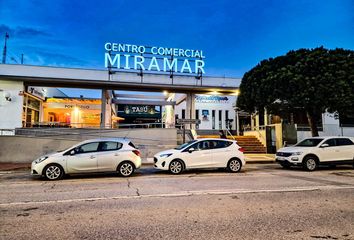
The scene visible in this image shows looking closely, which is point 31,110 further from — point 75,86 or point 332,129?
point 332,129

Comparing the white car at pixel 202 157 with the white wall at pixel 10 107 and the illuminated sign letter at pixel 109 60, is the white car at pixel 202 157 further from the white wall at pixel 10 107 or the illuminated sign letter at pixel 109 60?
the white wall at pixel 10 107

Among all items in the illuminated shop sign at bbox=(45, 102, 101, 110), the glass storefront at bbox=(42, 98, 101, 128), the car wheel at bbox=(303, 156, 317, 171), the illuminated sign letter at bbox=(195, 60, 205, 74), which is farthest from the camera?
the illuminated shop sign at bbox=(45, 102, 101, 110)

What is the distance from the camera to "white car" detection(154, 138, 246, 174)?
11.0 meters

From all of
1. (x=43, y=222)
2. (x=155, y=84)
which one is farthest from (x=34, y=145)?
Result: (x=43, y=222)

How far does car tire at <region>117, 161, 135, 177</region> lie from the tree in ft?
31.1

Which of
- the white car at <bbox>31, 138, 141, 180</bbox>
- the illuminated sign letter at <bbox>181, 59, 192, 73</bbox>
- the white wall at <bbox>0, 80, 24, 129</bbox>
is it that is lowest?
the white car at <bbox>31, 138, 141, 180</bbox>

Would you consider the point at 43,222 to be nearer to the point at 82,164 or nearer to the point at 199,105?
the point at 82,164

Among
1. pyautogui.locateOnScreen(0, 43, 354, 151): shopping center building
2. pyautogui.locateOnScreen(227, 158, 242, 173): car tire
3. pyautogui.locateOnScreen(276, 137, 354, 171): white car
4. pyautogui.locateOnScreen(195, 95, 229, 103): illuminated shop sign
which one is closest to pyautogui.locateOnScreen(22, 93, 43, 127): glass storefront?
pyautogui.locateOnScreen(0, 43, 354, 151): shopping center building

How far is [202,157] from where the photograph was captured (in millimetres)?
11258

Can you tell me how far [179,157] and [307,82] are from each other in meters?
8.59

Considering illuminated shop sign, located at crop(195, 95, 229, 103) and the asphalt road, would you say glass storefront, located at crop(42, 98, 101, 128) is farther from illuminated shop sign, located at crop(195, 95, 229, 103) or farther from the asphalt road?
the asphalt road

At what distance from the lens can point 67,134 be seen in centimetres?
1742

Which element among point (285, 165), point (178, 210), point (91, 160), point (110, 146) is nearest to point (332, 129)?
point (285, 165)

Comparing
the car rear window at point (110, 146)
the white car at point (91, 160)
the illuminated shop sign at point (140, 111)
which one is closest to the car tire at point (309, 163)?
the white car at point (91, 160)
